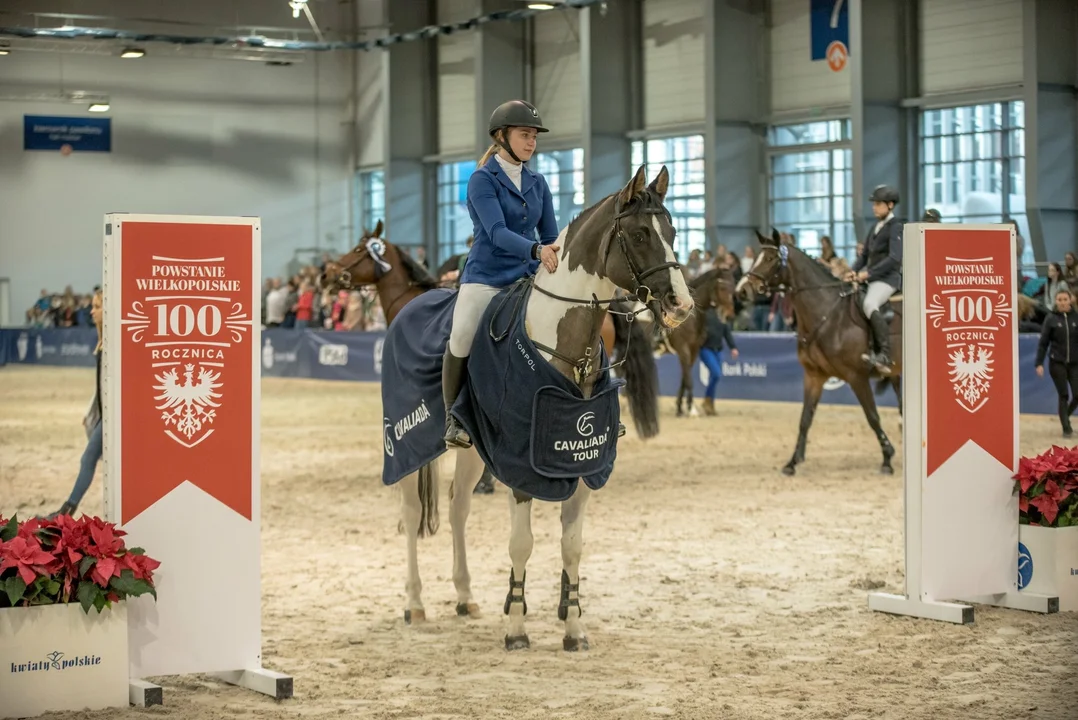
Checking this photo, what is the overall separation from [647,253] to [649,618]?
1.94 meters

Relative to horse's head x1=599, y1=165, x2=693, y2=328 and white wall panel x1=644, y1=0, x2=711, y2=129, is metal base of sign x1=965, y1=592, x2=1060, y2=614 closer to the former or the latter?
horse's head x1=599, y1=165, x2=693, y2=328

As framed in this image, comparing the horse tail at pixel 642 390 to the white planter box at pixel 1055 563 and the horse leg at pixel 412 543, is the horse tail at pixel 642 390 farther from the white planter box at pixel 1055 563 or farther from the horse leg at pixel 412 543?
the white planter box at pixel 1055 563

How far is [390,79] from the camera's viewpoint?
108ft

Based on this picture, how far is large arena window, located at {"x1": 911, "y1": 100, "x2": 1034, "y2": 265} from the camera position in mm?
21188

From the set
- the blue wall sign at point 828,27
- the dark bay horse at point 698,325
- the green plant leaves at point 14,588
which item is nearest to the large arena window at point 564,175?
the blue wall sign at point 828,27

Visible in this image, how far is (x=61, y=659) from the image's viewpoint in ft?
15.4

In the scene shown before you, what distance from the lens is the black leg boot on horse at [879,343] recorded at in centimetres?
1221

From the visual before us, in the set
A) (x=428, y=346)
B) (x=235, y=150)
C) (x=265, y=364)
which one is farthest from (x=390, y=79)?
(x=428, y=346)

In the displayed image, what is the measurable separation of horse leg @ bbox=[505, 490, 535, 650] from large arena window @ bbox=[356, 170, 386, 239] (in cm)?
2982

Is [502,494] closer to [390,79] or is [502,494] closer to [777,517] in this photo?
[777,517]

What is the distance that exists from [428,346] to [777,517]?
399 cm

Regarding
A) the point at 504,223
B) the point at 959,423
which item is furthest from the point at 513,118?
the point at 959,423

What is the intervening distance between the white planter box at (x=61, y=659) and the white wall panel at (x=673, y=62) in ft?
74.8

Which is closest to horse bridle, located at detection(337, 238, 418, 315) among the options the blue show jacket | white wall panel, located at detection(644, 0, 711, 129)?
the blue show jacket
